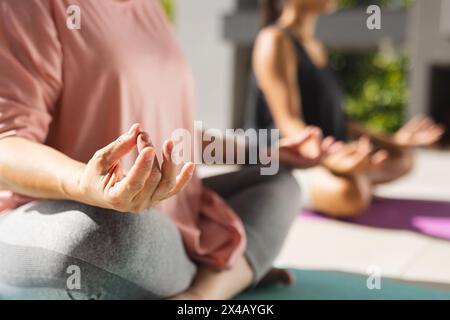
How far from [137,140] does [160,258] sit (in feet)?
1.36

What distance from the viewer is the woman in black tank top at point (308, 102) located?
3.11m

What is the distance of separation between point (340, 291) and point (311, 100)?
148 cm

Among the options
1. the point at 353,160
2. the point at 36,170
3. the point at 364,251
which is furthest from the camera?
the point at 353,160

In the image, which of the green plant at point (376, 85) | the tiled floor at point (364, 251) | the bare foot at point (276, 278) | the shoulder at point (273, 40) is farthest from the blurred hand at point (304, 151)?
the green plant at point (376, 85)

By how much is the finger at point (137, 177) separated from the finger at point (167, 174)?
28mm

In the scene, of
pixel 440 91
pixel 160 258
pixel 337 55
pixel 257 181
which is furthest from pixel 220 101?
pixel 160 258

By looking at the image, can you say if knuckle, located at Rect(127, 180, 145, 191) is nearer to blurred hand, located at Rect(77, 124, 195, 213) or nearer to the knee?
blurred hand, located at Rect(77, 124, 195, 213)

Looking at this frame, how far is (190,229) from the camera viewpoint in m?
1.65

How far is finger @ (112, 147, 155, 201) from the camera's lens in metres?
1.06

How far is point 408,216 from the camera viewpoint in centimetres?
332

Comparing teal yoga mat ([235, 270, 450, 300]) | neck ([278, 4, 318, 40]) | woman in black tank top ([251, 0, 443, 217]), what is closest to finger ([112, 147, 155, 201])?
teal yoga mat ([235, 270, 450, 300])

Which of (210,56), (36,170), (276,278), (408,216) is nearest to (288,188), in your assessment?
(276,278)

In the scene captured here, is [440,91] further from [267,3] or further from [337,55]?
[267,3]

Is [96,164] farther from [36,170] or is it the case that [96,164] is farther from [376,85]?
[376,85]
